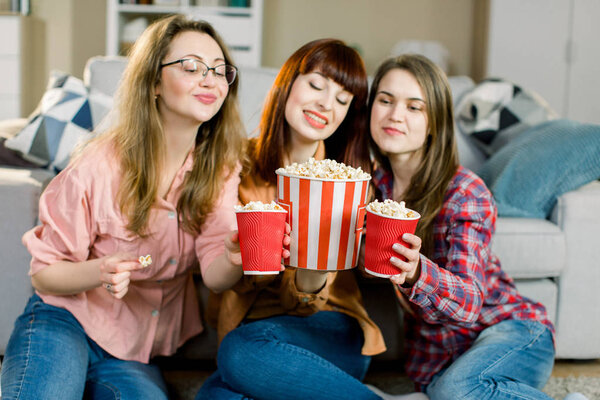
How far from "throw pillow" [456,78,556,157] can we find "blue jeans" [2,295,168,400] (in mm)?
1733

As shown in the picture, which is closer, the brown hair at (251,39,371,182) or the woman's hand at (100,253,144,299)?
the woman's hand at (100,253,144,299)

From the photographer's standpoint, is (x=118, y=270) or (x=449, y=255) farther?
(x=449, y=255)

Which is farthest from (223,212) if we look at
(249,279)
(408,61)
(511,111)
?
(511,111)

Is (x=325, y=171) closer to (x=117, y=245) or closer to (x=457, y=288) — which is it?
(x=457, y=288)

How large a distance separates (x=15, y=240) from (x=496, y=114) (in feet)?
6.43

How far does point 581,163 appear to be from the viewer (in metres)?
1.96

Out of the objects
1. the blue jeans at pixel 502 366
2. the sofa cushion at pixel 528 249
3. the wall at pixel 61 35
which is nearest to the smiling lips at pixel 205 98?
the blue jeans at pixel 502 366

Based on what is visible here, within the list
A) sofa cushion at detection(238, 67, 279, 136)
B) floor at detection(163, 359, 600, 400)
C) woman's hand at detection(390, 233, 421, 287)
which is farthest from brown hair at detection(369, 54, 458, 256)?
sofa cushion at detection(238, 67, 279, 136)

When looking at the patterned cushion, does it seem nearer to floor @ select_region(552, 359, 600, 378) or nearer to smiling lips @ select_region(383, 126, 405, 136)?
smiling lips @ select_region(383, 126, 405, 136)

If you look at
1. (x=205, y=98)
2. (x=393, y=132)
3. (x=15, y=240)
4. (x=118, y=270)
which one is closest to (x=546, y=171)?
(x=393, y=132)

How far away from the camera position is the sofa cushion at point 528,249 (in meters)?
1.87

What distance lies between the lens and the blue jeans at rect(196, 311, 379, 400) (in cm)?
142

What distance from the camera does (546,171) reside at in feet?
6.49

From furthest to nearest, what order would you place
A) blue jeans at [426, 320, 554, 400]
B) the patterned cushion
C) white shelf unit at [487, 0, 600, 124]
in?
white shelf unit at [487, 0, 600, 124] < the patterned cushion < blue jeans at [426, 320, 554, 400]
